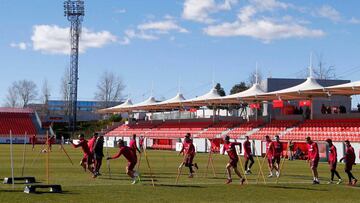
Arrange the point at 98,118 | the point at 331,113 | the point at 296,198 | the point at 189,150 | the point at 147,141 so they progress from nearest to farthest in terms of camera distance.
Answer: the point at 296,198
the point at 189,150
the point at 331,113
the point at 147,141
the point at 98,118

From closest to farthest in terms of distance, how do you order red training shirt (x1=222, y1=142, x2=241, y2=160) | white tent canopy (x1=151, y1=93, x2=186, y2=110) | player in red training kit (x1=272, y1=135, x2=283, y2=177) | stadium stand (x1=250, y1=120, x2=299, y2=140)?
red training shirt (x1=222, y1=142, x2=241, y2=160) → player in red training kit (x1=272, y1=135, x2=283, y2=177) → stadium stand (x1=250, y1=120, x2=299, y2=140) → white tent canopy (x1=151, y1=93, x2=186, y2=110)

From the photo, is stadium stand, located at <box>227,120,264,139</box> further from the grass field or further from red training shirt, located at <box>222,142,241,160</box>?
red training shirt, located at <box>222,142,241,160</box>

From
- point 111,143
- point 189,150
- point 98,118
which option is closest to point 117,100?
point 98,118

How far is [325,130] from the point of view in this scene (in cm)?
5100

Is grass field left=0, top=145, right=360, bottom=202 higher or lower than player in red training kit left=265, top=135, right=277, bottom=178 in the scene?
lower

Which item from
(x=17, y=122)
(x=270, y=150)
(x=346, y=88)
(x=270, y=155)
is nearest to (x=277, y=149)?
(x=270, y=150)

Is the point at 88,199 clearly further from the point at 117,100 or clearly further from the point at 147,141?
the point at 117,100

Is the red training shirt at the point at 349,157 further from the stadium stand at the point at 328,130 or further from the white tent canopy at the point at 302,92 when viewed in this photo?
the white tent canopy at the point at 302,92

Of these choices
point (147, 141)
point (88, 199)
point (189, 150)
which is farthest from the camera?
point (147, 141)

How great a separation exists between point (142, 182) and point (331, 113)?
123 feet

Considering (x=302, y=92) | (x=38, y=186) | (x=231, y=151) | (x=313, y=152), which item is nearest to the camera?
(x=38, y=186)

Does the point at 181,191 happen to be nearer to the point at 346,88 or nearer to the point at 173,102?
the point at 346,88

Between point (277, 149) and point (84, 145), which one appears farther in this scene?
point (277, 149)

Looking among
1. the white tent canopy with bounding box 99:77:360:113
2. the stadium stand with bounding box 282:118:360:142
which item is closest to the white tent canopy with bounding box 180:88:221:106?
the white tent canopy with bounding box 99:77:360:113
